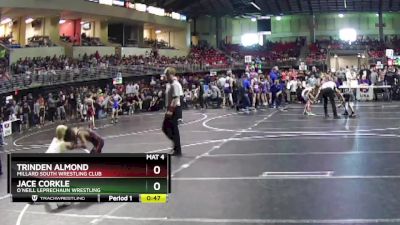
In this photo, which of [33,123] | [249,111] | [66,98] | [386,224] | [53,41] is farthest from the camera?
[53,41]

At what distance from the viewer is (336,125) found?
55.0 feet

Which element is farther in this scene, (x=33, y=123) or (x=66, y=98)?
(x=66, y=98)

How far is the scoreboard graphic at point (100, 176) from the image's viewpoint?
184 inches

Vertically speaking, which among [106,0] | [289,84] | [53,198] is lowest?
[53,198]

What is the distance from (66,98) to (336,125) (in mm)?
18130

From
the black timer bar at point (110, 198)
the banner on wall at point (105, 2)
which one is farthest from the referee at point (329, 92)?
the banner on wall at point (105, 2)

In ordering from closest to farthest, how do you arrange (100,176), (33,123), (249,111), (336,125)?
(100,176) < (336,125) < (249,111) < (33,123)

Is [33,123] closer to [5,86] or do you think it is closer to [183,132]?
[5,86]

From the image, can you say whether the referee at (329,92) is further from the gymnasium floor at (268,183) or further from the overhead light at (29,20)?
the overhead light at (29,20)

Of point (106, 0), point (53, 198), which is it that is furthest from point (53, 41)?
point (53, 198)

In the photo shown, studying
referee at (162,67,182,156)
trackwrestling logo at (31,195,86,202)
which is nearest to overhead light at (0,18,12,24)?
referee at (162,67,182,156)

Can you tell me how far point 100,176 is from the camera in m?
4.68

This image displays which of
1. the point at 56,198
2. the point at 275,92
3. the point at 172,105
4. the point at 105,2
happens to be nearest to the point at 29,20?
the point at 105,2

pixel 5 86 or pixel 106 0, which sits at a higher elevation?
pixel 106 0
